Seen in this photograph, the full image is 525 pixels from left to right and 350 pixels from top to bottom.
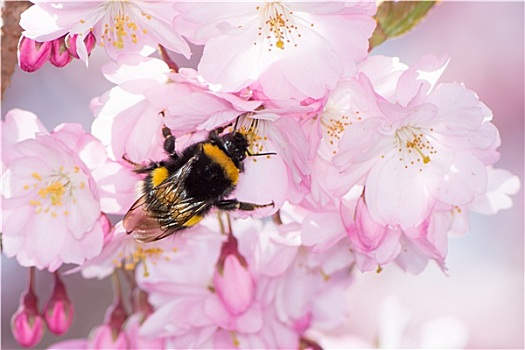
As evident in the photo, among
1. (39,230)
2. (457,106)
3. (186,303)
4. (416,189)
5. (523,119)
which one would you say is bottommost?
(523,119)

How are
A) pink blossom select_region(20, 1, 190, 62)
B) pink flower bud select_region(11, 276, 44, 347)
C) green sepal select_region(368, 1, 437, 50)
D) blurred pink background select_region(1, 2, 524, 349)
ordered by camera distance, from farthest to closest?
blurred pink background select_region(1, 2, 524, 349) → pink flower bud select_region(11, 276, 44, 347) → green sepal select_region(368, 1, 437, 50) → pink blossom select_region(20, 1, 190, 62)

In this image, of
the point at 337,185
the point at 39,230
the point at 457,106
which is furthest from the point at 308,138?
the point at 39,230

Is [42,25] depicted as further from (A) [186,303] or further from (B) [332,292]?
(B) [332,292]

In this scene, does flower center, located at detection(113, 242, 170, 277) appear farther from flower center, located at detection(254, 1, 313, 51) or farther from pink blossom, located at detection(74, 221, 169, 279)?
flower center, located at detection(254, 1, 313, 51)

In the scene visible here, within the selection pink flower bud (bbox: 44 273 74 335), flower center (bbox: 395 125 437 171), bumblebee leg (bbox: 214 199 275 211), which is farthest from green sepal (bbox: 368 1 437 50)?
pink flower bud (bbox: 44 273 74 335)

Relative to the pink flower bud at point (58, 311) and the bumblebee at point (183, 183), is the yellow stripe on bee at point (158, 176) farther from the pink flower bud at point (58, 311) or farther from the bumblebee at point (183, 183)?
the pink flower bud at point (58, 311)

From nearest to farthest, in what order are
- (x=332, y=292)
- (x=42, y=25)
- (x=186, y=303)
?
1. (x=42, y=25)
2. (x=186, y=303)
3. (x=332, y=292)

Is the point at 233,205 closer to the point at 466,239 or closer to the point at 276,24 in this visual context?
the point at 276,24

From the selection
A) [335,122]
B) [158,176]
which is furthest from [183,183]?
[335,122]
